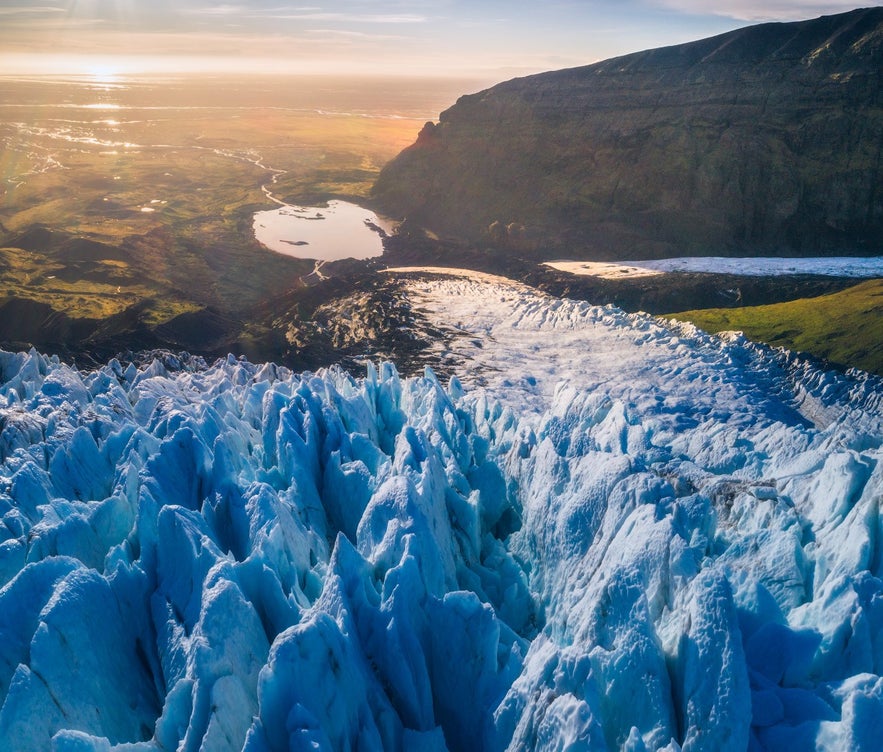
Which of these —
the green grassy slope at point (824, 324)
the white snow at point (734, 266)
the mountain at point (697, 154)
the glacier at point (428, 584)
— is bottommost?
the glacier at point (428, 584)

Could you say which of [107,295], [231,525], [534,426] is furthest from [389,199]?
[231,525]

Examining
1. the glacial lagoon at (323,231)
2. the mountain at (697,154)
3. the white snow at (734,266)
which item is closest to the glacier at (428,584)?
the white snow at (734,266)

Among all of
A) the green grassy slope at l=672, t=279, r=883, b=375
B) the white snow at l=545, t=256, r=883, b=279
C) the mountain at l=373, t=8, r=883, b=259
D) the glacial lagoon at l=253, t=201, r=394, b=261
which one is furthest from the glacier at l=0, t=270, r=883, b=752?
the glacial lagoon at l=253, t=201, r=394, b=261

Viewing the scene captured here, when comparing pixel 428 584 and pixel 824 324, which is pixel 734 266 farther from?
pixel 428 584

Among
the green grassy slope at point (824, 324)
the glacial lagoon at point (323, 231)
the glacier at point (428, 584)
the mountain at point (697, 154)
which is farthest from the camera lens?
the glacial lagoon at point (323, 231)

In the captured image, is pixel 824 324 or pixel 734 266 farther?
pixel 734 266

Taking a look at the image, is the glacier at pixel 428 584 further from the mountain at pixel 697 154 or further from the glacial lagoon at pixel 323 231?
the glacial lagoon at pixel 323 231

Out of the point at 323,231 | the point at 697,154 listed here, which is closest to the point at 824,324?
the point at 697,154
